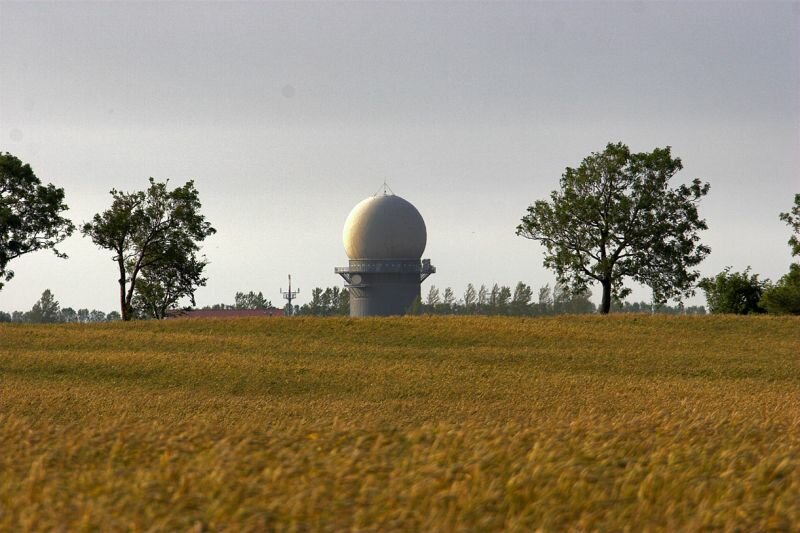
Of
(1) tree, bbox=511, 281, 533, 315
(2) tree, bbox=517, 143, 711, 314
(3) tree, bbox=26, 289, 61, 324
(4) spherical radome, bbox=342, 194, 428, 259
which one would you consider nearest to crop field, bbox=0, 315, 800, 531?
(2) tree, bbox=517, 143, 711, 314

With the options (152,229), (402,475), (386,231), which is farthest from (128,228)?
(402,475)

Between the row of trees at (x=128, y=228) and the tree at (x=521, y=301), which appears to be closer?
the row of trees at (x=128, y=228)

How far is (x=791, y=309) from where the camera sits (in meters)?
56.0

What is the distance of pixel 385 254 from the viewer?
86.8m

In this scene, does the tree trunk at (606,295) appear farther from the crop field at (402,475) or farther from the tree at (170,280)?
the crop field at (402,475)

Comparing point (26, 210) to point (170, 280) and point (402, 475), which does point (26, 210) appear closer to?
point (170, 280)

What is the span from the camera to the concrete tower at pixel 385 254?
86000 millimetres

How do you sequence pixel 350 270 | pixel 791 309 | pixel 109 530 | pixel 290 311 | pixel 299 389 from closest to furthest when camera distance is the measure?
pixel 109 530
pixel 299 389
pixel 791 309
pixel 350 270
pixel 290 311

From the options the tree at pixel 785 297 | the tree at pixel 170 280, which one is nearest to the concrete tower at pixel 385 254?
the tree at pixel 170 280

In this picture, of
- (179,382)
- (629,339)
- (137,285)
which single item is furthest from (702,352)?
(137,285)

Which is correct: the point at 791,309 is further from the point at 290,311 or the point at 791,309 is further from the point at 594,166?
the point at 290,311

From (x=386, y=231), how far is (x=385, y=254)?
2.59 meters

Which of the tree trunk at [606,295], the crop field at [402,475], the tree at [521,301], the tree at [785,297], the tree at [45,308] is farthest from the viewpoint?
the tree at [45,308]

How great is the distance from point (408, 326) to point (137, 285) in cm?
2912
